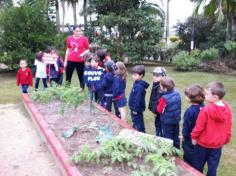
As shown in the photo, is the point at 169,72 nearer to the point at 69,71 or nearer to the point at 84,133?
the point at 69,71

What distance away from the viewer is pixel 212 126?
15.5ft

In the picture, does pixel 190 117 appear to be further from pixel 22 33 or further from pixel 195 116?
pixel 22 33

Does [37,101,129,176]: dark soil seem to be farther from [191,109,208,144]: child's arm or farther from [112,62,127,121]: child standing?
[191,109,208,144]: child's arm

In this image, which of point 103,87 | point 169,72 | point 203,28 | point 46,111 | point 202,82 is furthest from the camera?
point 203,28

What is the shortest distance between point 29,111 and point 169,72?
333 inches

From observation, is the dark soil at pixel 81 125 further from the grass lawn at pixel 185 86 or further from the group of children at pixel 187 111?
the grass lawn at pixel 185 86

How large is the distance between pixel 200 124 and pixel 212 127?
149 mm

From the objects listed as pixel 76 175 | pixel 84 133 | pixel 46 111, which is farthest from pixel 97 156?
pixel 46 111

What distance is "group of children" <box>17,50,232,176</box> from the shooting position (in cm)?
468

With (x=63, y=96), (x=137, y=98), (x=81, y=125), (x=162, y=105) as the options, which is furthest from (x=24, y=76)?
(x=162, y=105)

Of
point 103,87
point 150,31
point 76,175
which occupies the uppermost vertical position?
point 150,31

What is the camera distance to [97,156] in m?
4.97

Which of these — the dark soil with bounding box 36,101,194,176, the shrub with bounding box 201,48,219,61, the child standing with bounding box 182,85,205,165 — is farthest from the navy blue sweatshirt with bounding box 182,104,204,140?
the shrub with bounding box 201,48,219,61

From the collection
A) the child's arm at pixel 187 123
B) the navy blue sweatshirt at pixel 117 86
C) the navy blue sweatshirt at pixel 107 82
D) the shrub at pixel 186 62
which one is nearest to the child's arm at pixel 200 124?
the child's arm at pixel 187 123
